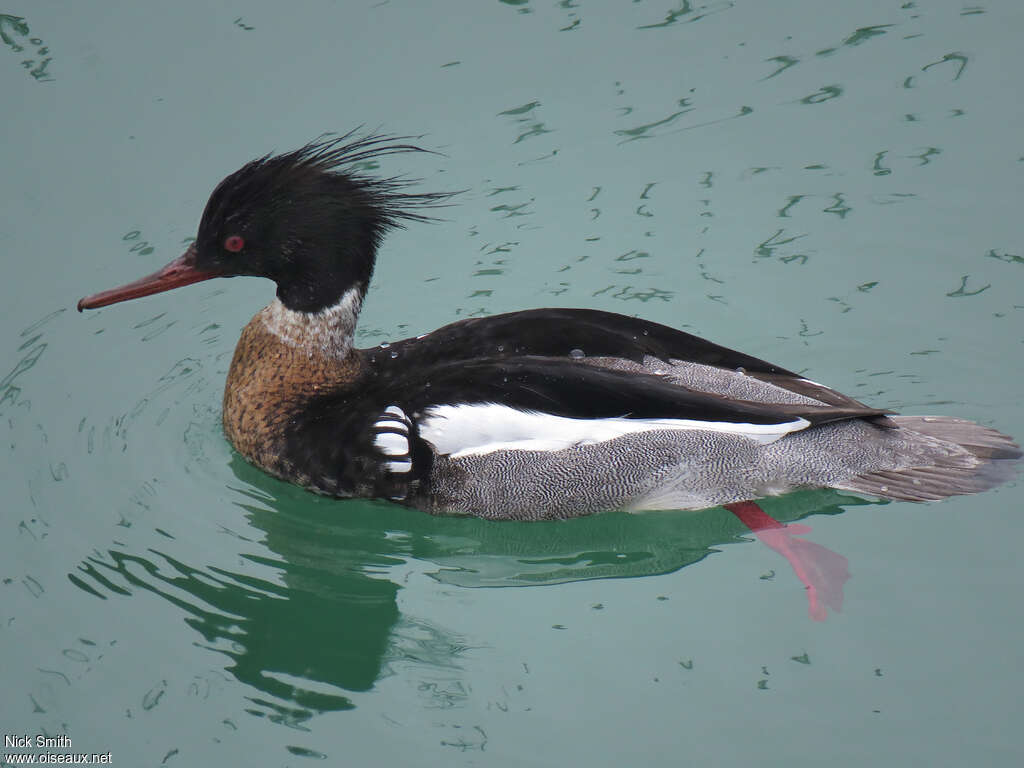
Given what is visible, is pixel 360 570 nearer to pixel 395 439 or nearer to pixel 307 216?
pixel 395 439

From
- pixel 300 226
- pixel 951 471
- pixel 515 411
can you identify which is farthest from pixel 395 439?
pixel 951 471

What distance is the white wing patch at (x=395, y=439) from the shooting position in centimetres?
496

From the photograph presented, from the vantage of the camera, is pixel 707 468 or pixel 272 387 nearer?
pixel 707 468

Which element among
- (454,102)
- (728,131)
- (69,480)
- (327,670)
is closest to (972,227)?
(728,131)

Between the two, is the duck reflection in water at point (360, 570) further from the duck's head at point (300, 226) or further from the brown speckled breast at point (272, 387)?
the duck's head at point (300, 226)

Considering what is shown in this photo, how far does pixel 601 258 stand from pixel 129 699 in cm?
356

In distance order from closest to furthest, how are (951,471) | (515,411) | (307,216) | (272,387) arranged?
(515,411) < (951,471) < (307,216) < (272,387)

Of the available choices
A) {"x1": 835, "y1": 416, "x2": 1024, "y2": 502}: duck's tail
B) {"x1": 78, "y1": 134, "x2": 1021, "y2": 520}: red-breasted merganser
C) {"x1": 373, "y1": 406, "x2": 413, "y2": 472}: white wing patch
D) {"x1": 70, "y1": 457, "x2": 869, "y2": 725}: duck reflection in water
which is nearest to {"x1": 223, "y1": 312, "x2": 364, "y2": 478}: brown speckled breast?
{"x1": 78, "y1": 134, "x2": 1021, "y2": 520}: red-breasted merganser

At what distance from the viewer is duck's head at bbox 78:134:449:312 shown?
5078mm

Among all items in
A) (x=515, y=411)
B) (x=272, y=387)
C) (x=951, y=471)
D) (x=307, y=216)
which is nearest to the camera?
(x=515, y=411)

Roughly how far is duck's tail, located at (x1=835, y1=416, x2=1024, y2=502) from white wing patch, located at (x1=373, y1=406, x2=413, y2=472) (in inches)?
69.3

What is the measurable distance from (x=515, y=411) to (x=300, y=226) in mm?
1211

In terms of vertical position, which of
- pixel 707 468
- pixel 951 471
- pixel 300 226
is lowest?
pixel 951 471

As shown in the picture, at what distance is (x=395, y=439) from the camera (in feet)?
16.3
